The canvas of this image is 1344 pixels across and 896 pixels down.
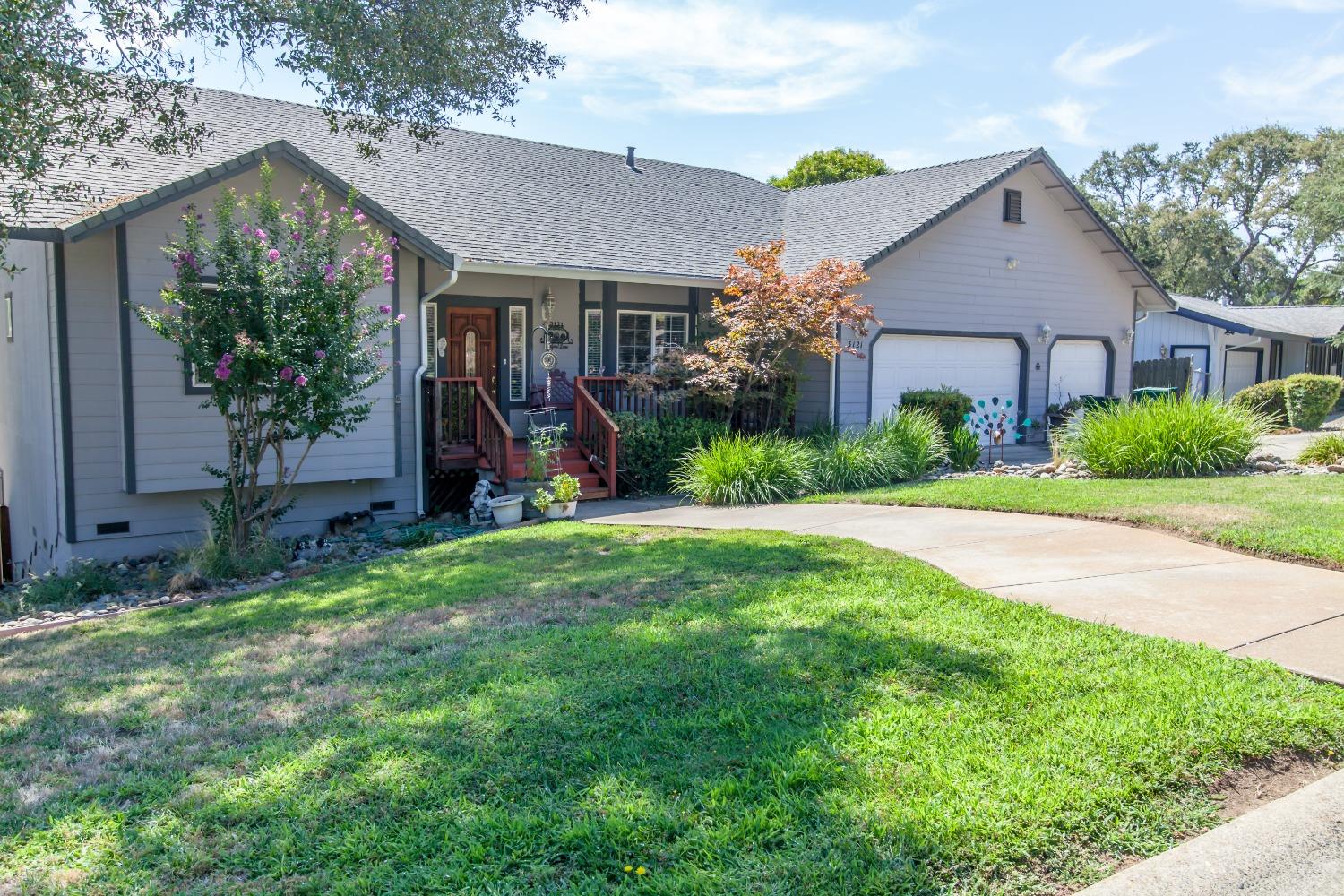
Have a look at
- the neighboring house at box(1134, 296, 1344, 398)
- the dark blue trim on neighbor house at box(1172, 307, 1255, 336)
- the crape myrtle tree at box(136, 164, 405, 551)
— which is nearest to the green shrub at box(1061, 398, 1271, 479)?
the crape myrtle tree at box(136, 164, 405, 551)

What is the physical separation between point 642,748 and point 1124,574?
450 centimetres

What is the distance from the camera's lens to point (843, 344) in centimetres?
1532

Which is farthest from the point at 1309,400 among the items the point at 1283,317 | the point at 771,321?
the point at 1283,317

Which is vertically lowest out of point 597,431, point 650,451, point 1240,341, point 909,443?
point 650,451

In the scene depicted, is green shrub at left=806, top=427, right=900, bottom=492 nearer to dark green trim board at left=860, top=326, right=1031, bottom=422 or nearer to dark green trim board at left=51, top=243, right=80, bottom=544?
dark green trim board at left=860, top=326, right=1031, bottom=422

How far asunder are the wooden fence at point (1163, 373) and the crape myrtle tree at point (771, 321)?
1288 centimetres

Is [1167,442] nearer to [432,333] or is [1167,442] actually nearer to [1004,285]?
[1004,285]

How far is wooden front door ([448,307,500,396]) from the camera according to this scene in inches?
563

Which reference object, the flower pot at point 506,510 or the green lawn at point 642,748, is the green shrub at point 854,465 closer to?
the flower pot at point 506,510

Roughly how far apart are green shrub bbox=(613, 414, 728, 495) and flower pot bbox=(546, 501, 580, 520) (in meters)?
1.90

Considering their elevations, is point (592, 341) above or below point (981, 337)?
below

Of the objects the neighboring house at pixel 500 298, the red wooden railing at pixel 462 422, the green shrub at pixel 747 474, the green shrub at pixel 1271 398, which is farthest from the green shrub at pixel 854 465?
the green shrub at pixel 1271 398

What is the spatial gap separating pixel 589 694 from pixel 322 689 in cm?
145

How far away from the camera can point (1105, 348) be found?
2006 cm
